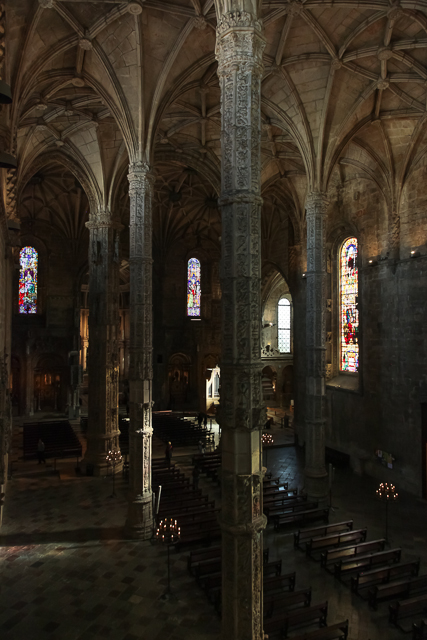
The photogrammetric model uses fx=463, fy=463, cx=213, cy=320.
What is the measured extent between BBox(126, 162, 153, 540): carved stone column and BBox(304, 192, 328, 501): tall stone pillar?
6.69m

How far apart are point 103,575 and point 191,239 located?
1151 inches

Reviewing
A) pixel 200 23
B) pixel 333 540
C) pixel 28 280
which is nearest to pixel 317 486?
pixel 333 540

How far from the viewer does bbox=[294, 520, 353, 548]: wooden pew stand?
1428 centimetres

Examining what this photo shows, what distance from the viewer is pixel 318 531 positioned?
14.6 m

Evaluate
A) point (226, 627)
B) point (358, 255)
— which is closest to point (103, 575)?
point (226, 627)

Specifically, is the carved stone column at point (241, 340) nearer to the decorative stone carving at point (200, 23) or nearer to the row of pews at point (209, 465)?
the decorative stone carving at point (200, 23)

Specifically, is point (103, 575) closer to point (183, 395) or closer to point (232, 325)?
point (232, 325)

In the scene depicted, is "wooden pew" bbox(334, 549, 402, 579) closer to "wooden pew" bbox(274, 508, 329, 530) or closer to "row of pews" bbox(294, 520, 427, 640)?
"row of pews" bbox(294, 520, 427, 640)

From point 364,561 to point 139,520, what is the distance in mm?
6849

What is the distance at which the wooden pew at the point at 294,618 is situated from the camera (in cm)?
967

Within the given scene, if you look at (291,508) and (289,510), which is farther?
(289,510)

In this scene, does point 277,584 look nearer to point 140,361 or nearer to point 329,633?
point 329,633

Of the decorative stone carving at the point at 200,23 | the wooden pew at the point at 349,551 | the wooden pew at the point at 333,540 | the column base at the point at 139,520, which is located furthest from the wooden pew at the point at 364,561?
the decorative stone carving at the point at 200,23

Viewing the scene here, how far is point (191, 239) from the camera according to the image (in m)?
38.3
